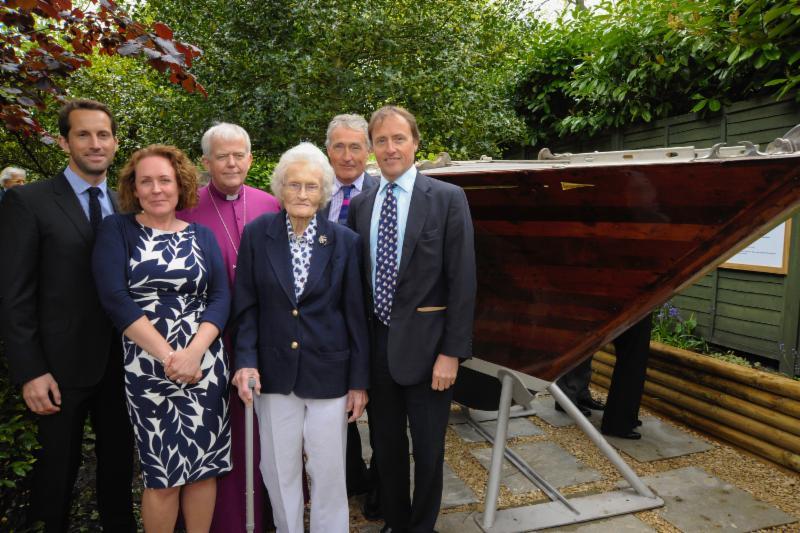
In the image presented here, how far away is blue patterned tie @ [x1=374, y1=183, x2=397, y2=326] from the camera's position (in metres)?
2.30

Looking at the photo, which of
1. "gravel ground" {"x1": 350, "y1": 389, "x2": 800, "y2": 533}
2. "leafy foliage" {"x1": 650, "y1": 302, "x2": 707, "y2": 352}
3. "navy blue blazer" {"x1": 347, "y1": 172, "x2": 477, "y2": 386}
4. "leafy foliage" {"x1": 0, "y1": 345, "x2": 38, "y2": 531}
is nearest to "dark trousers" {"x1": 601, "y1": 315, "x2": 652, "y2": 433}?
"gravel ground" {"x1": 350, "y1": 389, "x2": 800, "y2": 533}

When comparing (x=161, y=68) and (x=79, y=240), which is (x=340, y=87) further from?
(x=79, y=240)

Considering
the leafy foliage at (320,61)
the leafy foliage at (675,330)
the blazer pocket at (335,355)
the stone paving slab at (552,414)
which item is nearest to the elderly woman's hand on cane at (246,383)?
the blazer pocket at (335,355)

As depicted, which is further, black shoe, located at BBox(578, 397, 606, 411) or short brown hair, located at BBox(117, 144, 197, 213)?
black shoe, located at BBox(578, 397, 606, 411)

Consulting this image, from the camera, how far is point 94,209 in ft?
7.59

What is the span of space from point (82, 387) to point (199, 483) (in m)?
0.59

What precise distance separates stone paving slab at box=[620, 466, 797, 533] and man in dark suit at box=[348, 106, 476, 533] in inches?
52.5

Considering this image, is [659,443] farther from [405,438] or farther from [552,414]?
[405,438]

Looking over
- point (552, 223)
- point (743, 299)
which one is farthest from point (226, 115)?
point (743, 299)

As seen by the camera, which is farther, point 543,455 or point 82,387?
point 543,455

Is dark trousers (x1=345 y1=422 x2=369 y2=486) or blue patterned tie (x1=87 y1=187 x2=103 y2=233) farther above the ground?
blue patterned tie (x1=87 y1=187 x2=103 y2=233)

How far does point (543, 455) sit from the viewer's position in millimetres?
3562

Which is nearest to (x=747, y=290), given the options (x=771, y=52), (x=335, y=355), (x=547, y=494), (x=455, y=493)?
(x=771, y=52)

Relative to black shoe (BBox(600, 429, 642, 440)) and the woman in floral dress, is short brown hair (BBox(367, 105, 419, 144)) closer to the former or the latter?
the woman in floral dress
